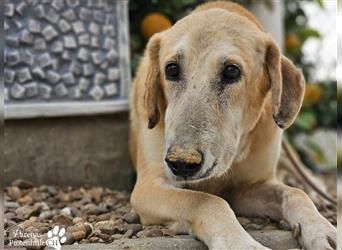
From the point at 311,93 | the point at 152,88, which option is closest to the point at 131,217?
the point at 152,88

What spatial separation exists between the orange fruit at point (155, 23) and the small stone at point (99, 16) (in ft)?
1.40

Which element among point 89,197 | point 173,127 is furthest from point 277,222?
point 89,197

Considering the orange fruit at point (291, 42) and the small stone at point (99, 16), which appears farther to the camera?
the orange fruit at point (291, 42)

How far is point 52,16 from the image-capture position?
405cm

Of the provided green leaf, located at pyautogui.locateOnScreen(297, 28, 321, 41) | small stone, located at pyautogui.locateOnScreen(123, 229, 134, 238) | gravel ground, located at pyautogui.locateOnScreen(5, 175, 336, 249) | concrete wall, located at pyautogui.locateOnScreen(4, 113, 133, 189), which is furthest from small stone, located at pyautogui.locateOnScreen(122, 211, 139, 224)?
green leaf, located at pyautogui.locateOnScreen(297, 28, 321, 41)

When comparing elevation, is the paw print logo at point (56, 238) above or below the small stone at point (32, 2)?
below

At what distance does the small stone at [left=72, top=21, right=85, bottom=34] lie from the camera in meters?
4.14

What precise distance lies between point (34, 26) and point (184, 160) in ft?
6.47

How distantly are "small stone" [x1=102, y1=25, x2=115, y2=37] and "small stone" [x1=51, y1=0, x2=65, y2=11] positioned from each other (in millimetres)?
345

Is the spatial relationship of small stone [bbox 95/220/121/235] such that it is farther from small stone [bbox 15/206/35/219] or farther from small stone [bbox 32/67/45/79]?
small stone [bbox 32/67/45/79]

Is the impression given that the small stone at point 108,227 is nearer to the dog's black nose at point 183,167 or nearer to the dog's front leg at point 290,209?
the dog's black nose at point 183,167

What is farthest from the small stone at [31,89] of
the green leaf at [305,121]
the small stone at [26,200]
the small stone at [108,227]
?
the green leaf at [305,121]

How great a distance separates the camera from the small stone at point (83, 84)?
4168 mm

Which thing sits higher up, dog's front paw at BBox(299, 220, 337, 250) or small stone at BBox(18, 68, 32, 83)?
small stone at BBox(18, 68, 32, 83)
